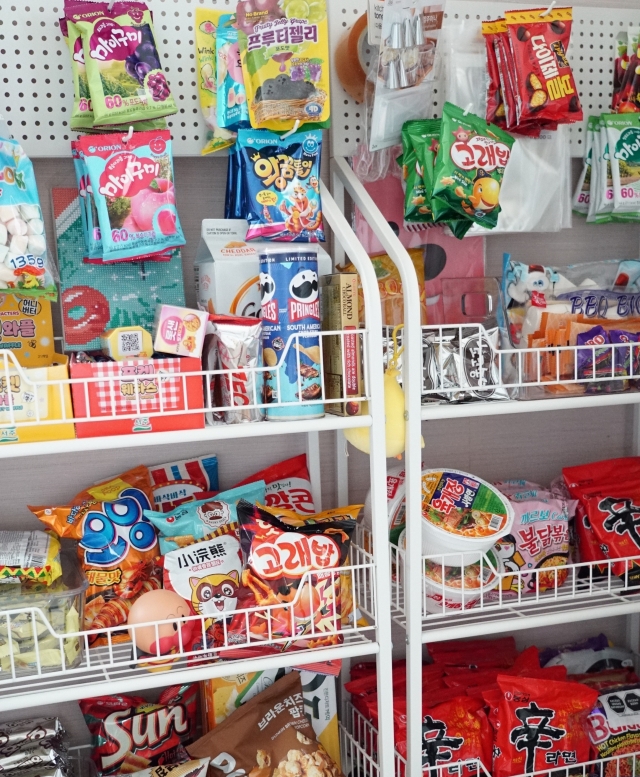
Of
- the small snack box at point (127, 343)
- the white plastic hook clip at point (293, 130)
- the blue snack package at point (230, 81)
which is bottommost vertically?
the small snack box at point (127, 343)

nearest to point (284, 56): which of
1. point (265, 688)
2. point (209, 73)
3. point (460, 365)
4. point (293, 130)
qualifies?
point (293, 130)

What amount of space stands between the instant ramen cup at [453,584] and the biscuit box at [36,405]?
723 mm

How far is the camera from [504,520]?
158cm

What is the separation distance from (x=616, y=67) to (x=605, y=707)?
57.4 inches

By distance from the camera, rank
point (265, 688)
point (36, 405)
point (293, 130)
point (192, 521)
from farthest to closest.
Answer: point (265, 688)
point (192, 521)
point (293, 130)
point (36, 405)

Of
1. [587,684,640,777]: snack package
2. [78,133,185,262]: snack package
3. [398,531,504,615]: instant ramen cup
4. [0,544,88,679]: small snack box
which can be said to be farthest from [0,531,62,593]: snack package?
[587,684,640,777]: snack package

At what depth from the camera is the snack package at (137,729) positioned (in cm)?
160

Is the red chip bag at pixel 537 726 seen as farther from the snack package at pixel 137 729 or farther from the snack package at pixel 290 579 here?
the snack package at pixel 137 729

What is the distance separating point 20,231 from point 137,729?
101 centimetres

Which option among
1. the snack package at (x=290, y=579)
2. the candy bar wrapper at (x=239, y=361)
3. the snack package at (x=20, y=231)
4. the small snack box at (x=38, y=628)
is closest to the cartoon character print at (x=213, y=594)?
the snack package at (x=290, y=579)

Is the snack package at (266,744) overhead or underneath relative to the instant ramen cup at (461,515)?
underneath

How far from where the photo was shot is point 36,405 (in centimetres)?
126

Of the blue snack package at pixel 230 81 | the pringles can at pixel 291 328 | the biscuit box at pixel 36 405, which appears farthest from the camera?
the blue snack package at pixel 230 81

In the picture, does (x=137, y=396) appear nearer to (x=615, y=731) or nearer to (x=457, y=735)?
(x=457, y=735)
